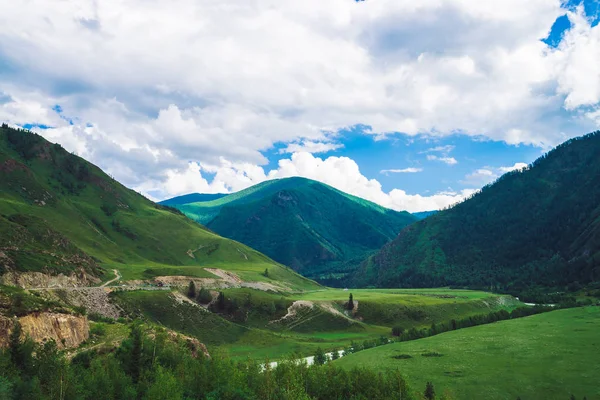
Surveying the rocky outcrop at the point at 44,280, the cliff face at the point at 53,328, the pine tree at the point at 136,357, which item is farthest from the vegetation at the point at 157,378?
the rocky outcrop at the point at 44,280

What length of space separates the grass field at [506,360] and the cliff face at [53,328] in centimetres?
7398

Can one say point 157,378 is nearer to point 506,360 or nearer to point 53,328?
point 53,328

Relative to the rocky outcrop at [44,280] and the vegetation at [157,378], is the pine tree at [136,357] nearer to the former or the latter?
the vegetation at [157,378]

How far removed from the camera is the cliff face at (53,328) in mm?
76894

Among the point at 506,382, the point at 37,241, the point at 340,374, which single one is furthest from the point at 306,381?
the point at 37,241

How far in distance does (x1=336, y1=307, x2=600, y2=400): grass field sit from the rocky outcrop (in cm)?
10868

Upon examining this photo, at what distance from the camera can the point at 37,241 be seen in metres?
186

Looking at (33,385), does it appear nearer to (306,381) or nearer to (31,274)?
(306,381)

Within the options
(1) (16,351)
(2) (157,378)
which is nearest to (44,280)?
(1) (16,351)

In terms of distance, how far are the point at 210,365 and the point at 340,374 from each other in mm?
27170

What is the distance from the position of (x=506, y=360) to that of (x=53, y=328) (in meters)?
119

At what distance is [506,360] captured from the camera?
410 feet

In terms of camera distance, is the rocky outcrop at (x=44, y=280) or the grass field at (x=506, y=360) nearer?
the grass field at (x=506, y=360)

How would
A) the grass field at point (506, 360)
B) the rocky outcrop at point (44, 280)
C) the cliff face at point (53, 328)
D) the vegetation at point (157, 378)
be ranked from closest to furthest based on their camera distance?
the vegetation at point (157, 378)
the cliff face at point (53, 328)
the grass field at point (506, 360)
the rocky outcrop at point (44, 280)
